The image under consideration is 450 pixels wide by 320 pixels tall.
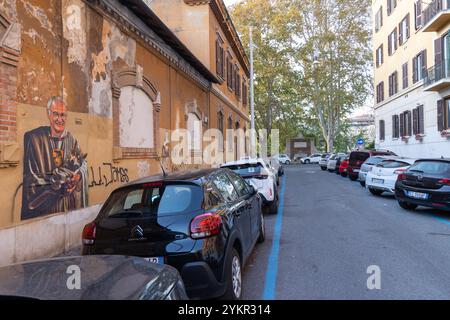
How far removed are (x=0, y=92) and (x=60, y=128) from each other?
1372 mm

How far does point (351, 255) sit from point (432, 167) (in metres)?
5.03

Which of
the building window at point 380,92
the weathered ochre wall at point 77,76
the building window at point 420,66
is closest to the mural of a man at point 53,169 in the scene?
the weathered ochre wall at point 77,76

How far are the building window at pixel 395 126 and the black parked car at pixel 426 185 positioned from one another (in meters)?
19.0

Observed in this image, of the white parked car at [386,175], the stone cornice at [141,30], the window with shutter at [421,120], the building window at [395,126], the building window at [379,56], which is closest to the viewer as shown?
the stone cornice at [141,30]

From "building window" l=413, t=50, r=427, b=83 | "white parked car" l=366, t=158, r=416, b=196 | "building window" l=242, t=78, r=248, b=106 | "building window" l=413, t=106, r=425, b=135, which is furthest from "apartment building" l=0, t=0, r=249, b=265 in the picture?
"building window" l=242, t=78, r=248, b=106

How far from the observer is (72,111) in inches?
268

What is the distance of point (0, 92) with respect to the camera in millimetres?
5121

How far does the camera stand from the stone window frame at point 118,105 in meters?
8.38

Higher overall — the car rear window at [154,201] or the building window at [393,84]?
the building window at [393,84]

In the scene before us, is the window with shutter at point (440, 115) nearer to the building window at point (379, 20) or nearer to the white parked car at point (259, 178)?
the building window at point (379, 20)

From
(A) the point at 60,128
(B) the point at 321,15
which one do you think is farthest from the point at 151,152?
(B) the point at 321,15

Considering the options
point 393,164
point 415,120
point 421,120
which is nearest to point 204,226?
point 393,164

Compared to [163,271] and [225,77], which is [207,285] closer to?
[163,271]

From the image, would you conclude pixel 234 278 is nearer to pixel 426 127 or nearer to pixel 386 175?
pixel 386 175
